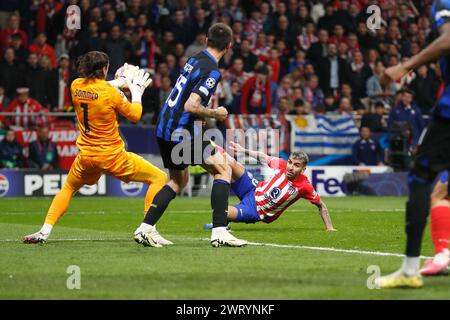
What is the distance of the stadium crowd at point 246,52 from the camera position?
23312 millimetres

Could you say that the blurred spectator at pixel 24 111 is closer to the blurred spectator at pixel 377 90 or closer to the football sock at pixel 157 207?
the blurred spectator at pixel 377 90

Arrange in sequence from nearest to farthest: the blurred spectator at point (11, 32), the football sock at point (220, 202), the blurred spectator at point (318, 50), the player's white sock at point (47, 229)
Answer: the football sock at point (220, 202) → the player's white sock at point (47, 229) → the blurred spectator at point (11, 32) → the blurred spectator at point (318, 50)

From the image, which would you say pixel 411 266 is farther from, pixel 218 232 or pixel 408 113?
pixel 408 113

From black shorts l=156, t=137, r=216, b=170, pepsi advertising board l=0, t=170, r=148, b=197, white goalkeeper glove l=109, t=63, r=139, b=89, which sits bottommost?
pepsi advertising board l=0, t=170, r=148, b=197

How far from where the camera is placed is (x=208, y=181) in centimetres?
2373

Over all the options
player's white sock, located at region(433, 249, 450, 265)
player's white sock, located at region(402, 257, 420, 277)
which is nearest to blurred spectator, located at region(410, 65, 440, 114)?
player's white sock, located at region(433, 249, 450, 265)

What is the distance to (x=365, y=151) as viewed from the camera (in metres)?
24.5

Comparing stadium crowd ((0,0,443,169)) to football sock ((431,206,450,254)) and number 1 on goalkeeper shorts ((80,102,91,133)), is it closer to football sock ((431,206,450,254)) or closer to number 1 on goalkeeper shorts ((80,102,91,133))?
number 1 on goalkeeper shorts ((80,102,91,133))

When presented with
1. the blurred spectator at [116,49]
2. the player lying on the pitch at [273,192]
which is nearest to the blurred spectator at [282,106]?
the blurred spectator at [116,49]

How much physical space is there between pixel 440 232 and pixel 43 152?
49.0 ft

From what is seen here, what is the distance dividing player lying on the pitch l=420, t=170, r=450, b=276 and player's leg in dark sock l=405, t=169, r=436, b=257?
Answer: 2.17 ft

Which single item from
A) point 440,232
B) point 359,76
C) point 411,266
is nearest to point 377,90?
point 359,76

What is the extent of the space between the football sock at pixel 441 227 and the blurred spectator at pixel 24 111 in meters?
15.1

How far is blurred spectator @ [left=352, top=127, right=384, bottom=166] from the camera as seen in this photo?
24.5 m
